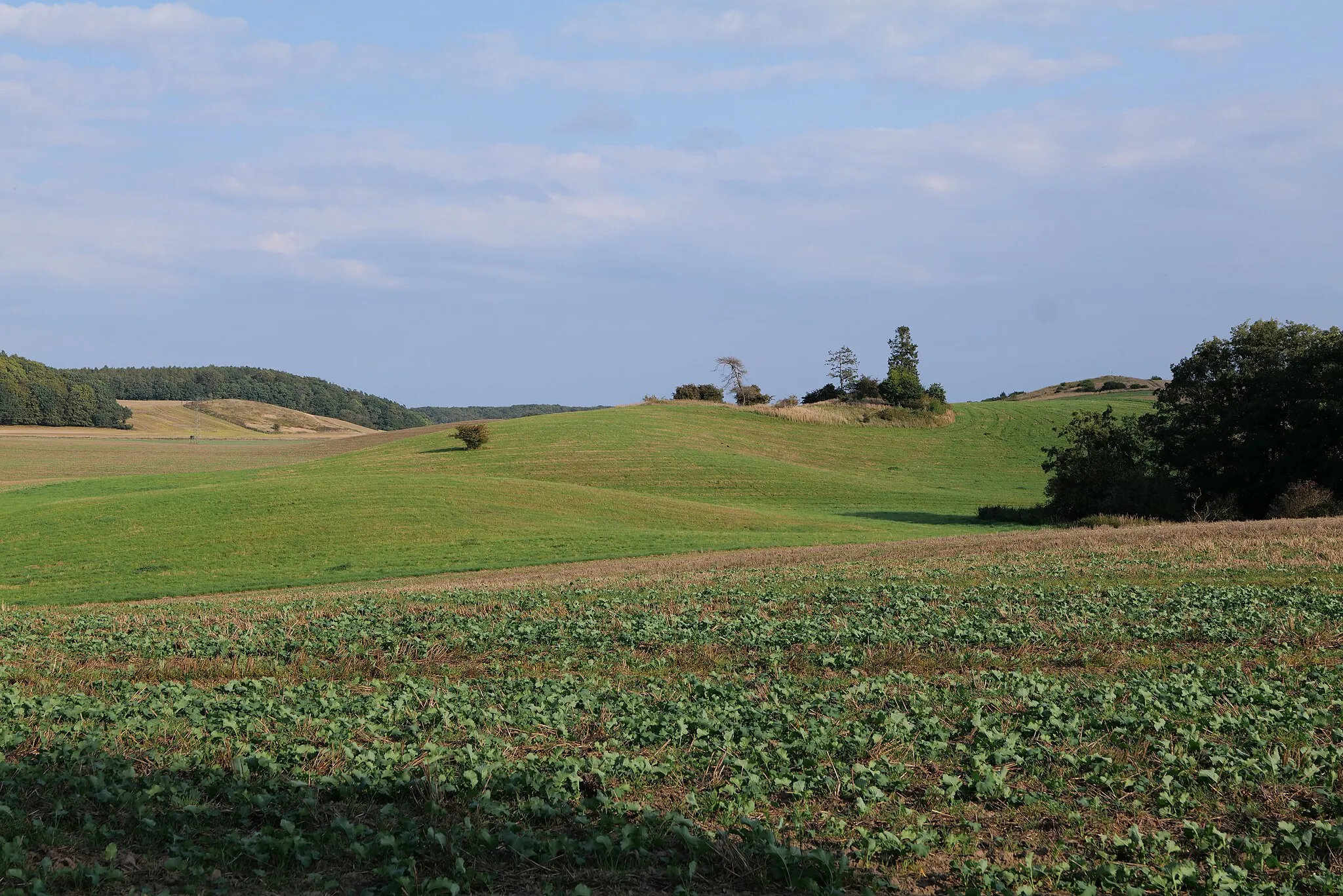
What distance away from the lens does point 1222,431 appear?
48.8 meters

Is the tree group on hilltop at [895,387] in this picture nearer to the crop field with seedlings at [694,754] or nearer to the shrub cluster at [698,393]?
the shrub cluster at [698,393]

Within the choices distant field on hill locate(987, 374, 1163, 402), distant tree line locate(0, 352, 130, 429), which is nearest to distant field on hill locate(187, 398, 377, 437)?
distant tree line locate(0, 352, 130, 429)

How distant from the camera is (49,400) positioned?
140625mm

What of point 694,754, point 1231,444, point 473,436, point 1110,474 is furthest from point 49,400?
point 694,754

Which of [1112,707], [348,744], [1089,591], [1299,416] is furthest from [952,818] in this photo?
[1299,416]

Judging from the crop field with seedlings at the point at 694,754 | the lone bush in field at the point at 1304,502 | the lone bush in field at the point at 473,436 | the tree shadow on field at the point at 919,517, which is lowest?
the tree shadow on field at the point at 919,517

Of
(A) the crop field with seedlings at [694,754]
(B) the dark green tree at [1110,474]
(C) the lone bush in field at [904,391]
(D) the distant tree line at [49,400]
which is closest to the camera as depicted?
(A) the crop field with seedlings at [694,754]

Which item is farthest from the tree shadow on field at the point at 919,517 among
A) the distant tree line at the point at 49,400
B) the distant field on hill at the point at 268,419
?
the distant tree line at the point at 49,400

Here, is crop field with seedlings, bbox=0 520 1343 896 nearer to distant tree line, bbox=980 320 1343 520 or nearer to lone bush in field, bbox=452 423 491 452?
distant tree line, bbox=980 320 1343 520

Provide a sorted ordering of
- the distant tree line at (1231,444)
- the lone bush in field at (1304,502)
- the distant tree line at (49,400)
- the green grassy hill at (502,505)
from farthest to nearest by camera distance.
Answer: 1. the distant tree line at (49,400)
2. the distant tree line at (1231,444)
3. the lone bush in field at (1304,502)
4. the green grassy hill at (502,505)

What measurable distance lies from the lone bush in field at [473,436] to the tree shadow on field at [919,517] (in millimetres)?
35935

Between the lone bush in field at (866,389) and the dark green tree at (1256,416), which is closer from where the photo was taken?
the dark green tree at (1256,416)

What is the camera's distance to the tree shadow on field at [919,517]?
55.4m

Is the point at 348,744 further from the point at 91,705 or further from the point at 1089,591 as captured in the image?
the point at 1089,591
